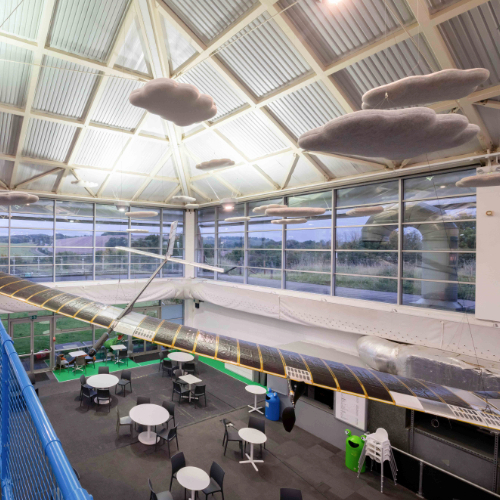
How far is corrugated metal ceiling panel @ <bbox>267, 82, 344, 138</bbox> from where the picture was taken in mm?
11031

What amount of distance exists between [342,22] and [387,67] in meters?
1.76

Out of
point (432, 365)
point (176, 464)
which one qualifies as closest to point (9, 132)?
point (176, 464)

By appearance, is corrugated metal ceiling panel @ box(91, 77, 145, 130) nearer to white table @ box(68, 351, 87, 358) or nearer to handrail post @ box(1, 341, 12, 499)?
white table @ box(68, 351, 87, 358)

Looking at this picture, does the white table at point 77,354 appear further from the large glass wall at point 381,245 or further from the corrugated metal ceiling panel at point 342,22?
the corrugated metal ceiling panel at point 342,22

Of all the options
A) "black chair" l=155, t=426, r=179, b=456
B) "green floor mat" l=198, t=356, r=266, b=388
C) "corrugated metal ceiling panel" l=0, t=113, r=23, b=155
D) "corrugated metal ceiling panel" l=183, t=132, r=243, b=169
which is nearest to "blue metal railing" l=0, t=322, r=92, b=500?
"black chair" l=155, t=426, r=179, b=456

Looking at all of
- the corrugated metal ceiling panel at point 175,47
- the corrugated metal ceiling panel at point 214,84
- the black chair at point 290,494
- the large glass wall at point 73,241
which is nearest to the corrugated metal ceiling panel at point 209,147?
the corrugated metal ceiling panel at point 214,84

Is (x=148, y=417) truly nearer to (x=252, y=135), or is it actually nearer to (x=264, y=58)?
(x=252, y=135)

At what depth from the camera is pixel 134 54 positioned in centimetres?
1115

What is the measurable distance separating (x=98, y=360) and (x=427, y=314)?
700 inches

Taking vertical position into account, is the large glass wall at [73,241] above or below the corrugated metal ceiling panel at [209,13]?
below

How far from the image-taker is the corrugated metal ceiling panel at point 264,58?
378 inches

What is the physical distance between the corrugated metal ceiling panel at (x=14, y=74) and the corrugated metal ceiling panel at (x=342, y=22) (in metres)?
8.20

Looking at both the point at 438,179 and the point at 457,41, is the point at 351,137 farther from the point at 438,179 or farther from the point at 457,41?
the point at 438,179

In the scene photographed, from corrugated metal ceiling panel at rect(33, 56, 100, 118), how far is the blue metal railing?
1134cm
